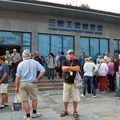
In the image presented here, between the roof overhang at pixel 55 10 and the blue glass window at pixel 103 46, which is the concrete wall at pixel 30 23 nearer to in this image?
the roof overhang at pixel 55 10

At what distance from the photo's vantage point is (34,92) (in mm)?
4008

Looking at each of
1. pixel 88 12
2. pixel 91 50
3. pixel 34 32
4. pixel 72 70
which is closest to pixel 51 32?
pixel 34 32

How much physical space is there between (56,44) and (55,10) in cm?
295

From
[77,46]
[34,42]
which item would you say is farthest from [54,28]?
[77,46]

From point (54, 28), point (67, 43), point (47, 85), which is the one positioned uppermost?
point (54, 28)

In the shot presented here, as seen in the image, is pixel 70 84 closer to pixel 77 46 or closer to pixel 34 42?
pixel 34 42

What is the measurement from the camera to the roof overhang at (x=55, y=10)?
10366mm

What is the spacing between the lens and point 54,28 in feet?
42.4

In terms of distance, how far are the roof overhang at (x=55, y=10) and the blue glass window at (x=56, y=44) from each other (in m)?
1.94

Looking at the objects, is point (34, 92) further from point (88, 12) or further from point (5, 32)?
point (88, 12)

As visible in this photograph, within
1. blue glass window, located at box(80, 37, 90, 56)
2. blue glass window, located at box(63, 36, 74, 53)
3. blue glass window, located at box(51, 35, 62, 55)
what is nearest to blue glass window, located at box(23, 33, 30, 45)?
blue glass window, located at box(51, 35, 62, 55)

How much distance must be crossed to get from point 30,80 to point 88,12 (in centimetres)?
984

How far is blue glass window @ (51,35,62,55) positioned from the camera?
513 inches

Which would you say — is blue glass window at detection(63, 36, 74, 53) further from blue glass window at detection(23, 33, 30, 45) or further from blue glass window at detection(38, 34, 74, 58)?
blue glass window at detection(23, 33, 30, 45)
